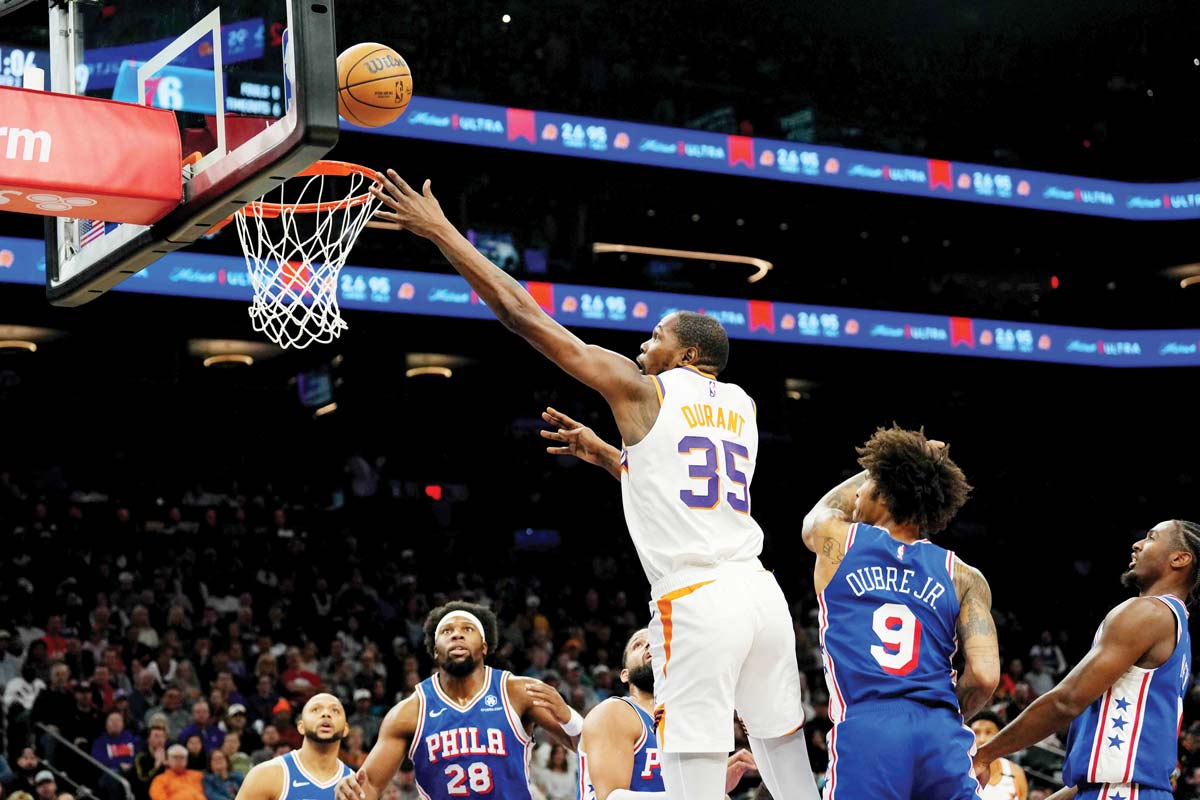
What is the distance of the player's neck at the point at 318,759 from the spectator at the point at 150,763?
4516 millimetres

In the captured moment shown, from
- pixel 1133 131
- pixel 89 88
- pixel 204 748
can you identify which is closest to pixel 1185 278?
pixel 1133 131

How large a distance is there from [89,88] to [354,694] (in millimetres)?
8029

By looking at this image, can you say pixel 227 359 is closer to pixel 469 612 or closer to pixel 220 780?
pixel 220 780

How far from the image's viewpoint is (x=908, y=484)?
15.6 ft

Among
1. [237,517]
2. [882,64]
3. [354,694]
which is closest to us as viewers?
[354,694]

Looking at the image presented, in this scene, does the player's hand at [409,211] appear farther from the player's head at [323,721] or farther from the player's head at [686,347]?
the player's head at [323,721]

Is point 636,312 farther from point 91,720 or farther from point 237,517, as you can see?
point 91,720

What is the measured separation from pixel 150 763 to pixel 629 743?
6259 mm

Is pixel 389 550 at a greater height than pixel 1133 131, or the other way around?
pixel 1133 131

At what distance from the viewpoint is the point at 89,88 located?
21.7ft

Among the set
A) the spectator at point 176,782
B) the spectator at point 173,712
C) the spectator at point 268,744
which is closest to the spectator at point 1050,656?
the spectator at point 268,744

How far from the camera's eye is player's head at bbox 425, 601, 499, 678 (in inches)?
269

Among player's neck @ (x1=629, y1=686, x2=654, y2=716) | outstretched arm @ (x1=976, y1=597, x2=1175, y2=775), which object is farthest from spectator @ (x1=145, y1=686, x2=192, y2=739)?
outstretched arm @ (x1=976, y1=597, x2=1175, y2=775)

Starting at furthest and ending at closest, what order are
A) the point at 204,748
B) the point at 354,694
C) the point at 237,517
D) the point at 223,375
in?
the point at 223,375, the point at 237,517, the point at 354,694, the point at 204,748
